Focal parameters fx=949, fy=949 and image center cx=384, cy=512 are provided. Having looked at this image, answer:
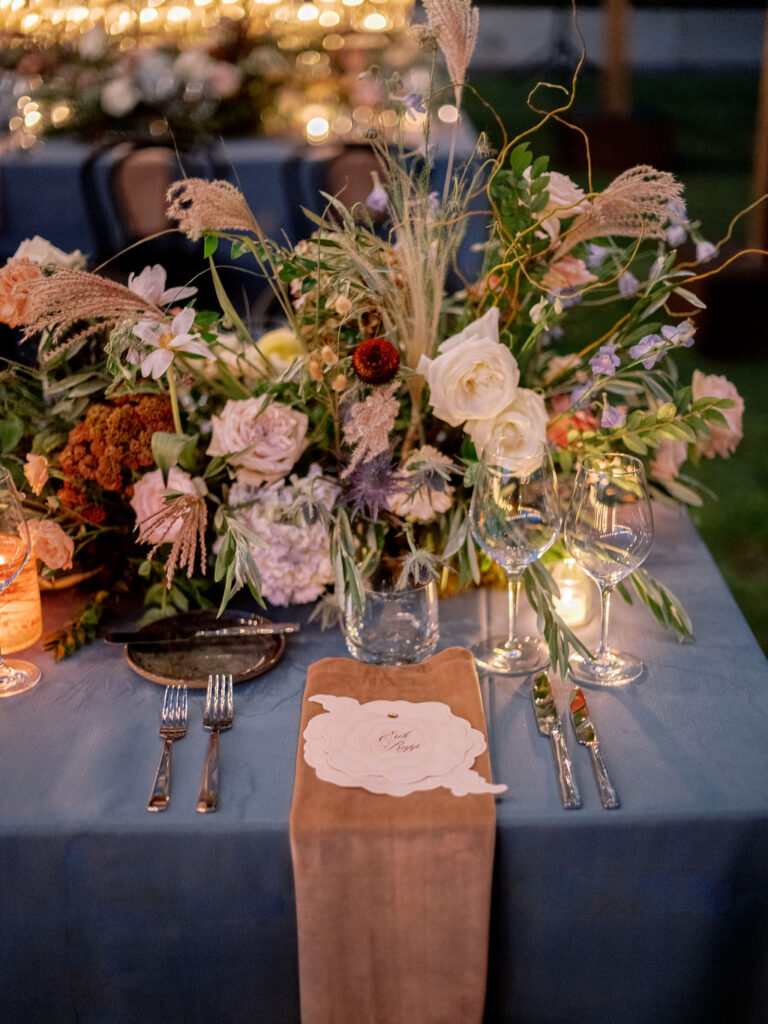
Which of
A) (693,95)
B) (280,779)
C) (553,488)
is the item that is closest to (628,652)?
(553,488)

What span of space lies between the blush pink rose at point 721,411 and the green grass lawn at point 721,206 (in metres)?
0.13

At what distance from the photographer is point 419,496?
120 centimetres

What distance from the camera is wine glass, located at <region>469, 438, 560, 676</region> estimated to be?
112 centimetres

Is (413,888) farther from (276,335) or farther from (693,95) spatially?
(693,95)

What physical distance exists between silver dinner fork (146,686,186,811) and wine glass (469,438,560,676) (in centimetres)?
40

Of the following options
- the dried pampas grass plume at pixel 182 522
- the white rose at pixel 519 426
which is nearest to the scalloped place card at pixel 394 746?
the dried pampas grass plume at pixel 182 522

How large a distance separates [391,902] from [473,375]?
2.00 feet

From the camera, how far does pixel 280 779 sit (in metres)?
1.01

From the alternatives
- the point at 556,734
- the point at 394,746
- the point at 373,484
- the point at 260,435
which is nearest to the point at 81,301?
the point at 260,435

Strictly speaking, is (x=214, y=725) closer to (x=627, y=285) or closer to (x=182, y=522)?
(x=182, y=522)

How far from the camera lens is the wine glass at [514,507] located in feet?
3.66

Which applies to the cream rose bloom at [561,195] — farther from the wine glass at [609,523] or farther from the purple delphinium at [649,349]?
the wine glass at [609,523]

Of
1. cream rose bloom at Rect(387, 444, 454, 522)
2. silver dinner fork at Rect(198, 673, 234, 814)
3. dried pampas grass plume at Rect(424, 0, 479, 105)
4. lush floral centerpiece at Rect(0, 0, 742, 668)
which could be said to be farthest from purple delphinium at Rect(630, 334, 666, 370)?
silver dinner fork at Rect(198, 673, 234, 814)

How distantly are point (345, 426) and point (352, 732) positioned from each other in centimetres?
36
